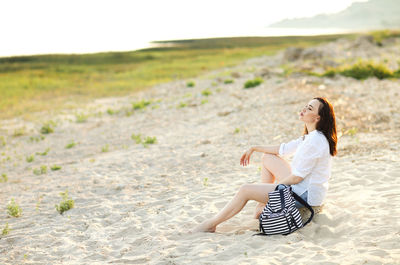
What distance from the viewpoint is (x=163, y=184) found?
29.0ft

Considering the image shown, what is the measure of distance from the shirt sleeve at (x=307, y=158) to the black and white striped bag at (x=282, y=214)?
298 millimetres

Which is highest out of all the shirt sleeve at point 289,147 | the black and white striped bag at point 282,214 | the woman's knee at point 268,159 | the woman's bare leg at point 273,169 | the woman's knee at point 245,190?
the shirt sleeve at point 289,147

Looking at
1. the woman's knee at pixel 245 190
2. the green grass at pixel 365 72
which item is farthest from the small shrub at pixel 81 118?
the woman's knee at pixel 245 190

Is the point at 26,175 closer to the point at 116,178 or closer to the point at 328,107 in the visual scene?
the point at 116,178

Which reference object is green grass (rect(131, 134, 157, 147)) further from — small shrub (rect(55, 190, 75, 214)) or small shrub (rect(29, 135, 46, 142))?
small shrub (rect(55, 190, 75, 214))

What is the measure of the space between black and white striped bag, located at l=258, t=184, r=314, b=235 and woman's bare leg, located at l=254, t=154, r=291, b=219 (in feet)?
1.79

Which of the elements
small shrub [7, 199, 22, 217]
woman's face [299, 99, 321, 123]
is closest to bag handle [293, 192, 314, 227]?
woman's face [299, 99, 321, 123]

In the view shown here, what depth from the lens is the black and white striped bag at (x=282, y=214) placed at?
5.10 metres

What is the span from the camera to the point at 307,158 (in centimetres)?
510

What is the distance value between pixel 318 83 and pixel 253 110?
16.9 ft

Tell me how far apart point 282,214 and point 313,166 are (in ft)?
2.52

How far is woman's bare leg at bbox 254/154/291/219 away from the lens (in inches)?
229

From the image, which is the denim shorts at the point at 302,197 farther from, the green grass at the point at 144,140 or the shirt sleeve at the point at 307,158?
the green grass at the point at 144,140

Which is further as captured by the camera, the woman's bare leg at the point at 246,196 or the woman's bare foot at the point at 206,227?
the woman's bare foot at the point at 206,227
